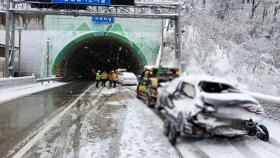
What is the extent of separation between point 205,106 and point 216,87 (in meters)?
0.69

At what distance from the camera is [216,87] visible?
23.6 feet

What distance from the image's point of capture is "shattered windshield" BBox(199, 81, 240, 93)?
23.2 ft

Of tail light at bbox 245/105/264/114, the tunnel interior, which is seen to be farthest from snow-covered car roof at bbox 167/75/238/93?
the tunnel interior

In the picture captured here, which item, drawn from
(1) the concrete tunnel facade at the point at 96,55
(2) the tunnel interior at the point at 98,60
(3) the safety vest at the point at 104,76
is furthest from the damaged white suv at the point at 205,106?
(2) the tunnel interior at the point at 98,60

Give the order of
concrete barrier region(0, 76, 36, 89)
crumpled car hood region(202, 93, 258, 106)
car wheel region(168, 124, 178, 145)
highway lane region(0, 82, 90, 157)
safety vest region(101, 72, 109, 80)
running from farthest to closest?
1. safety vest region(101, 72, 109, 80)
2. concrete barrier region(0, 76, 36, 89)
3. highway lane region(0, 82, 90, 157)
4. car wheel region(168, 124, 178, 145)
5. crumpled car hood region(202, 93, 258, 106)

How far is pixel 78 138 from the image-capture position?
350 inches

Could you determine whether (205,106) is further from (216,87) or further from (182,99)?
(216,87)

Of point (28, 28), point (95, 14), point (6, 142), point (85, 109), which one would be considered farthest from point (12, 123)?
point (28, 28)

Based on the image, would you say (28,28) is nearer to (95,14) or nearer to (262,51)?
(95,14)

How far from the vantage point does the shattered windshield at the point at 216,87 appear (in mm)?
7081

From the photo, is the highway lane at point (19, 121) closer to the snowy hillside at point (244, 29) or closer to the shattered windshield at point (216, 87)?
the shattered windshield at point (216, 87)

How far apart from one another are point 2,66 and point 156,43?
17001 millimetres

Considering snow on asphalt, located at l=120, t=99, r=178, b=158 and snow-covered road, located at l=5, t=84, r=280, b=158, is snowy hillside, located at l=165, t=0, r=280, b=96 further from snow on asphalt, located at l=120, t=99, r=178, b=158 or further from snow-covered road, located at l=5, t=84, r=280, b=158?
snow-covered road, located at l=5, t=84, r=280, b=158

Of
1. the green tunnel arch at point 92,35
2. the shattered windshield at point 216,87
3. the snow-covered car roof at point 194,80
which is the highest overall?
the green tunnel arch at point 92,35
